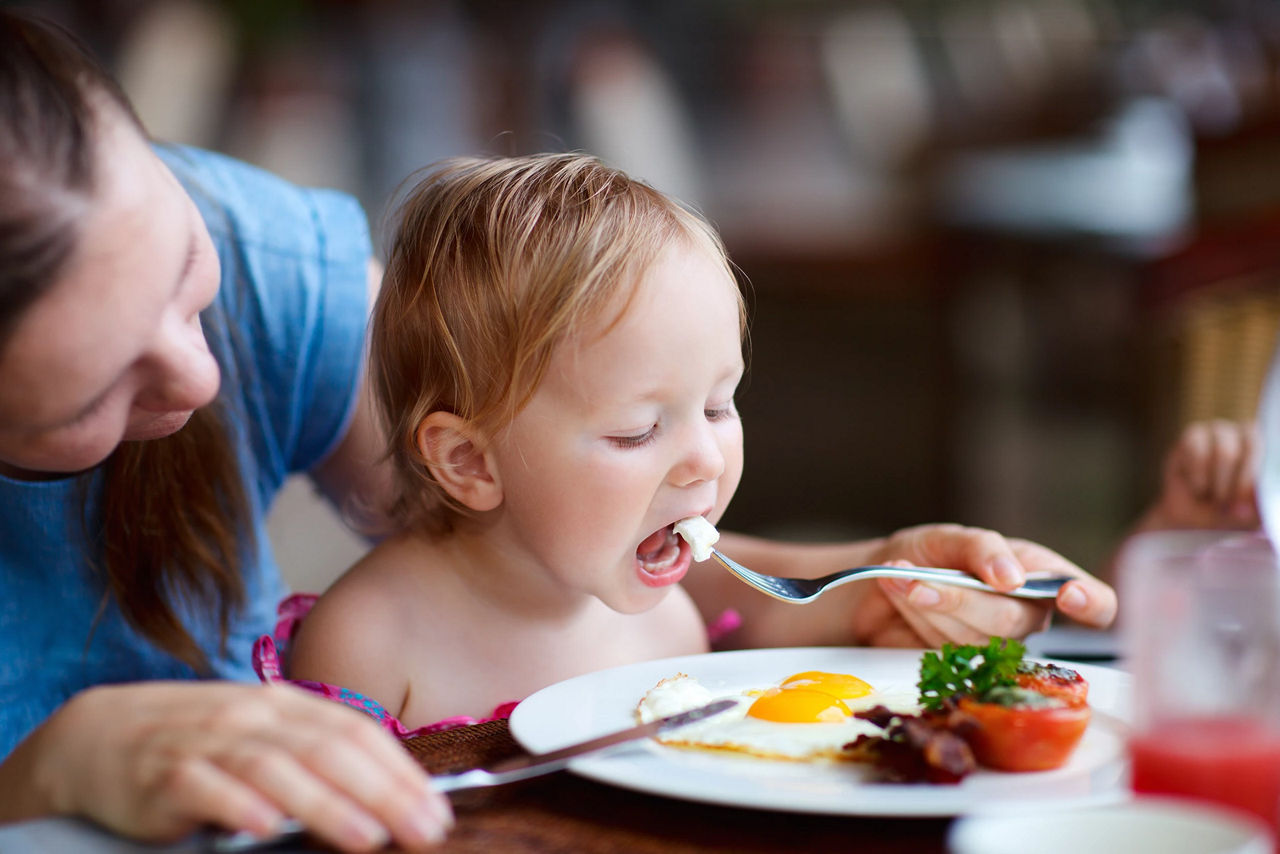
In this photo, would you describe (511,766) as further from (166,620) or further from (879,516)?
(879,516)

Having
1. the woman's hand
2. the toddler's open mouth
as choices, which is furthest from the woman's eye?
the woman's hand

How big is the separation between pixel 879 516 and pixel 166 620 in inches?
193

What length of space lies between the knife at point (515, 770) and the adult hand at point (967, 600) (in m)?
0.40

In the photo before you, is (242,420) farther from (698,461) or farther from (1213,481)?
(1213,481)

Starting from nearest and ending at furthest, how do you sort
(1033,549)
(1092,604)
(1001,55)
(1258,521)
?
(1092,604) < (1033,549) < (1258,521) < (1001,55)

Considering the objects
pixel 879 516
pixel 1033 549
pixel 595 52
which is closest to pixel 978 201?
pixel 879 516

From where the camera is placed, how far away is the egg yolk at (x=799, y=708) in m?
0.90

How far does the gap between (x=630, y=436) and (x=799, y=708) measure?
0.31 m

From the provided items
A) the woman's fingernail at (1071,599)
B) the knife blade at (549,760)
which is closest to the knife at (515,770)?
the knife blade at (549,760)

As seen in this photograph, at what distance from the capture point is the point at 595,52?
5926 mm

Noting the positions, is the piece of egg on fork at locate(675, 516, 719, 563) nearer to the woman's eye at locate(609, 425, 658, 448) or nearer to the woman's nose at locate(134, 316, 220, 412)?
the woman's eye at locate(609, 425, 658, 448)

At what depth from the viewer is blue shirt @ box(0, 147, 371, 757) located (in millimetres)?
1256

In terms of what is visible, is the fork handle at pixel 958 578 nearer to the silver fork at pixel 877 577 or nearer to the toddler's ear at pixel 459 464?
the silver fork at pixel 877 577

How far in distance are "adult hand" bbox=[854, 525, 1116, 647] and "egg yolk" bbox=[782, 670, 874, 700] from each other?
0.63 feet
